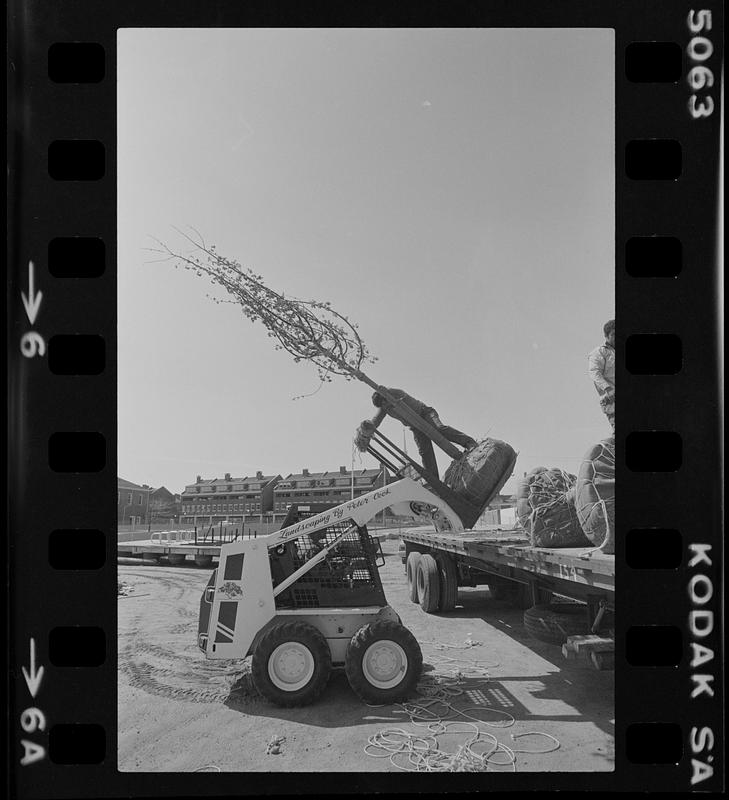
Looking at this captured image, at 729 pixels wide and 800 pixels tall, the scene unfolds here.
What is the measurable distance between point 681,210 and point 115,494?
→ 3.74m

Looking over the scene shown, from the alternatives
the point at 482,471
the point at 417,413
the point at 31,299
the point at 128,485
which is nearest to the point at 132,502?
the point at 128,485

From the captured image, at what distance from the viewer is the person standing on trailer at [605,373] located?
14.1 ft

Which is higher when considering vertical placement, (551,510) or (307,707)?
(551,510)

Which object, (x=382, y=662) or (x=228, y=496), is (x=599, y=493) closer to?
(x=382, y=662)

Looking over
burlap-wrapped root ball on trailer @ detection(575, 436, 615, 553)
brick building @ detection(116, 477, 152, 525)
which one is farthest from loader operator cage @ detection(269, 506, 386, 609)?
burlap-wrapped root ball on trailer @ detection(575, 436, 615, 553)

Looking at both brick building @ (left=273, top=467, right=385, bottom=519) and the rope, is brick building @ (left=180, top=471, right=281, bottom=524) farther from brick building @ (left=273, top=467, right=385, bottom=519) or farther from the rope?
the rope

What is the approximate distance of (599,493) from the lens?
167 inches

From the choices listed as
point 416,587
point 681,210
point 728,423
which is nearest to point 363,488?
point 416,587

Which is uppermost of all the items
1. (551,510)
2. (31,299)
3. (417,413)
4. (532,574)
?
(31,299)

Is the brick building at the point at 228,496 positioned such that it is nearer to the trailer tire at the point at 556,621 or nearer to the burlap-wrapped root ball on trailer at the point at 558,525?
the burlap-wrapped root ball on trailer at the point at 558,525

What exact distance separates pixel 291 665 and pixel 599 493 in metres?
2.44

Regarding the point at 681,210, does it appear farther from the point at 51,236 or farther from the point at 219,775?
the point at 219,775

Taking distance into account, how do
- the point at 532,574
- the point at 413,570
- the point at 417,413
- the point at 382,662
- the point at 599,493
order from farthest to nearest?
the point at 413,570 → the point at 532,574 → the point at 382,662 → the point at 417,413 → the point at 599,493

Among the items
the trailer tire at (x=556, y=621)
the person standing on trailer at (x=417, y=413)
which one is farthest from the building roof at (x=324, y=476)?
the trailer tire at (x=556, y=621)
